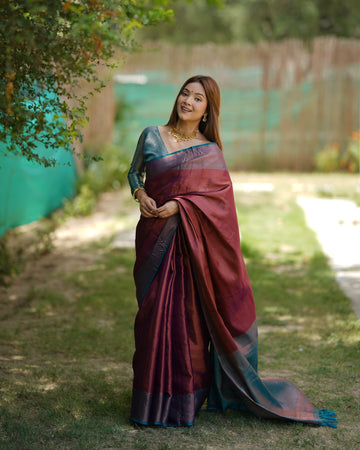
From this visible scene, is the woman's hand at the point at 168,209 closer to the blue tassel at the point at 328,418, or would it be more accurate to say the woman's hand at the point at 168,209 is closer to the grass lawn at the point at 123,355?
the grass lawn at the point at 123,355

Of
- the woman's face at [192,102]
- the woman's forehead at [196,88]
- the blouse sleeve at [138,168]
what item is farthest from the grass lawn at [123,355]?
the woman's forehead at [196,88]

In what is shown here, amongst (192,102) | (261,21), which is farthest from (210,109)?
(261,21)

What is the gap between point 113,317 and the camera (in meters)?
5.39

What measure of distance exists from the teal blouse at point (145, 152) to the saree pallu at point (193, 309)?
7 cm

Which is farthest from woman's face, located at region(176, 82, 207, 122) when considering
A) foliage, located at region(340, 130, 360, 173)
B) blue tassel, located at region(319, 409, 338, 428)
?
foliage, located at region(340, 130, 360, 173)

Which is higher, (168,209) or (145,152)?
(145,152)

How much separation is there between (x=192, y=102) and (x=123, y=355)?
2.00 metres

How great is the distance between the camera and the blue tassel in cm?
339

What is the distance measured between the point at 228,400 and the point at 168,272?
0.83 m

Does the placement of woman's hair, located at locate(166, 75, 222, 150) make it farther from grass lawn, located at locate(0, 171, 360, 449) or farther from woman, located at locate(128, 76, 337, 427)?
grass lawn, located at locate(0, 171, 360, 449)

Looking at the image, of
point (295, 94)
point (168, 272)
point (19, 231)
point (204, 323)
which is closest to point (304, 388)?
point (204, 323)

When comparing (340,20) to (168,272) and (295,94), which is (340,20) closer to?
(295,94)

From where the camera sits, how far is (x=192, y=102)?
11.5 ft

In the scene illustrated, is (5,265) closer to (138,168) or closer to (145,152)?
(138,168)
